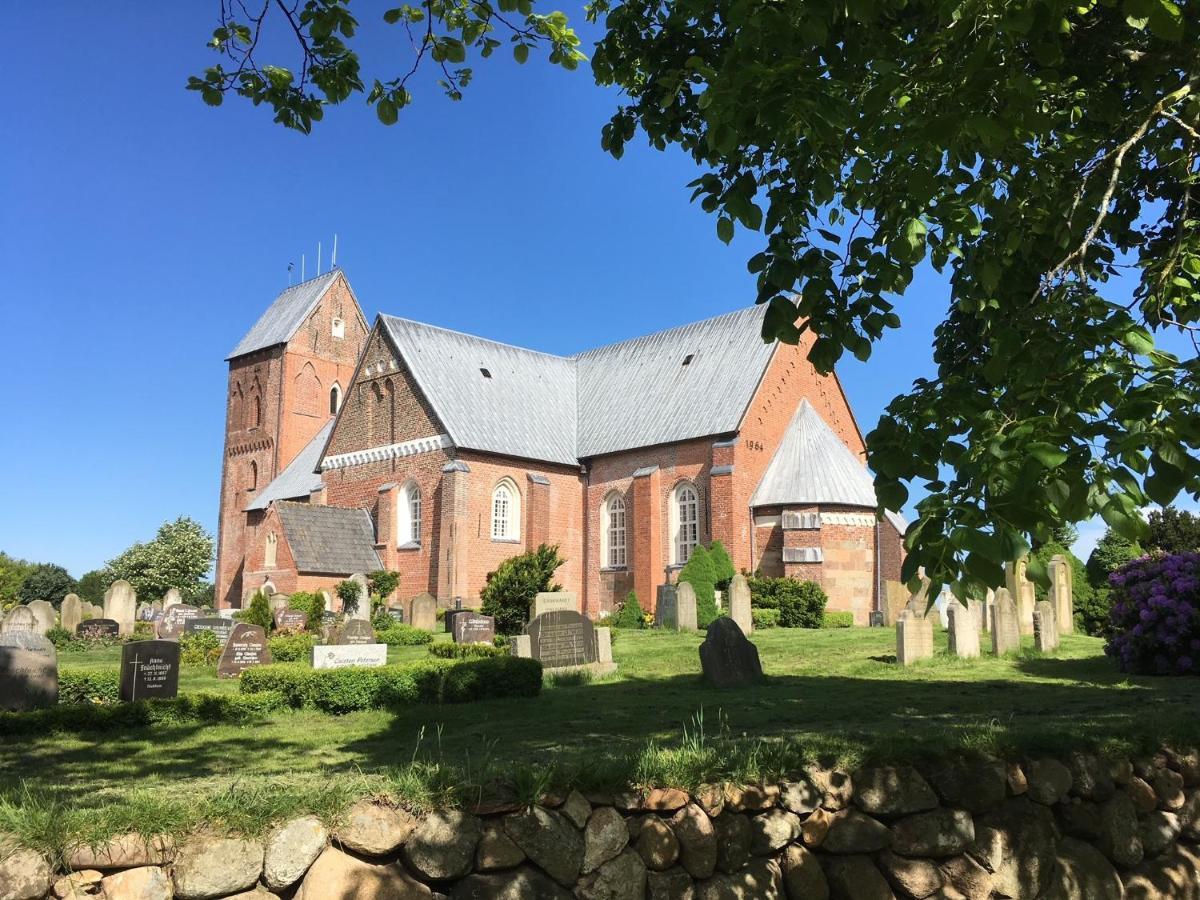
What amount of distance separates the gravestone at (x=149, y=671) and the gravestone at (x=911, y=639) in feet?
35.2

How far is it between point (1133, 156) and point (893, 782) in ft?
15.6

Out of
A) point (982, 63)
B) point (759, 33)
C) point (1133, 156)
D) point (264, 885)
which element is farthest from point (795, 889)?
point (1133, 156)

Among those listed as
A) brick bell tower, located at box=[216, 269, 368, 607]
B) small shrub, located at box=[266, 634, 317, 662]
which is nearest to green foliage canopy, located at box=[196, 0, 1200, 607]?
small shrub, located at box=[266, 634, 317, 662]

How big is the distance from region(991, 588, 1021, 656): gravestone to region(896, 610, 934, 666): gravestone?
139 cm

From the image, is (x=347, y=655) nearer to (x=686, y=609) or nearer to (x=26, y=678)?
(x=26, y=678)

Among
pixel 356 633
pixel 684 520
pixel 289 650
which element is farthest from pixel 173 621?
pixel 684 520

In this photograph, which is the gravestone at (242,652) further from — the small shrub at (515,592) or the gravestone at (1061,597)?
the gravestone at (1061,597)

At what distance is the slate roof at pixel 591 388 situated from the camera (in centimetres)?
3272

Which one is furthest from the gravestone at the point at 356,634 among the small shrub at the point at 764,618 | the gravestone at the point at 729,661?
the small shrub at the point at 764,618

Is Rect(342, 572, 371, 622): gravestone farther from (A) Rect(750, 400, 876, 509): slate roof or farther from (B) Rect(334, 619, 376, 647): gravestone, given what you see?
(A) Rect(750, 400, 876, 509): slate roof

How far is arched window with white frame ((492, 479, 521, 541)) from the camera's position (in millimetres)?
33281

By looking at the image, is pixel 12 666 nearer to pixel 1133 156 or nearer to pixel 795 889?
pixel 795 889

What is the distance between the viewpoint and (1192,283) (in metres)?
6.35

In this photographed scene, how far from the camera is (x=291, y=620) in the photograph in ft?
80.5
